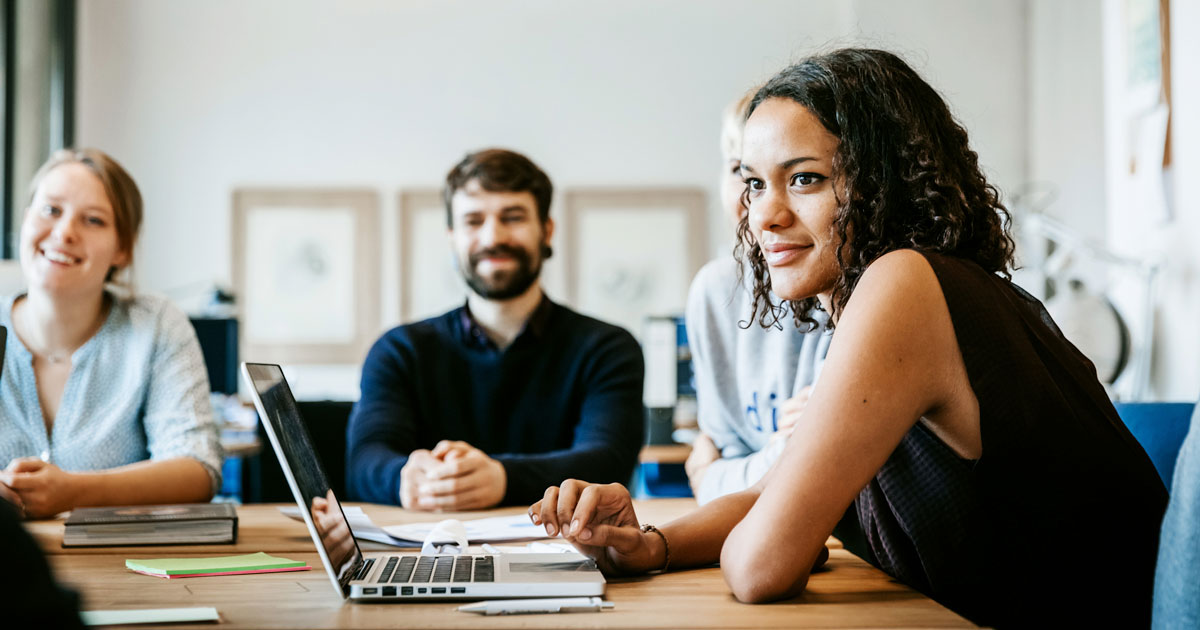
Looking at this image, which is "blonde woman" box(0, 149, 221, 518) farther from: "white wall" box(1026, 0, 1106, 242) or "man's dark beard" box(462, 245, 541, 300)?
"white wall" box(1026, 0, 1106, 242)

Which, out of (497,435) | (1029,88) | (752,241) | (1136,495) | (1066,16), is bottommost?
(497,435)

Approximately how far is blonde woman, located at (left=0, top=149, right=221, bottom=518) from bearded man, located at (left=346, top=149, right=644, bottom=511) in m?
0.34

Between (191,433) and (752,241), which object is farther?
(191,433)

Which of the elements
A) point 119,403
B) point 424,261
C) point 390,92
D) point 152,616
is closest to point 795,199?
point 152,616

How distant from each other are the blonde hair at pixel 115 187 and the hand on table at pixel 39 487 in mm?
564

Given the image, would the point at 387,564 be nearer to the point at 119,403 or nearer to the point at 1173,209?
the point at 119,403

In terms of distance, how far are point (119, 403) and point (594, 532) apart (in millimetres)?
1211

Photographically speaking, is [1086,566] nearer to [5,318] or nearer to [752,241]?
[752,241]

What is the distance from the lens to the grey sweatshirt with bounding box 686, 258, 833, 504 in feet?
5.88

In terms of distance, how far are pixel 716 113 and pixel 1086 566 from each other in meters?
4.50

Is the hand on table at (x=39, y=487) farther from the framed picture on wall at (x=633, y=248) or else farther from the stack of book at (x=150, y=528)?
the framed picture on wall at (x=633, y=248)

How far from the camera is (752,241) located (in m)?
1.47

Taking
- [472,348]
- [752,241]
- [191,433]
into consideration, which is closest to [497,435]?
[472,348]

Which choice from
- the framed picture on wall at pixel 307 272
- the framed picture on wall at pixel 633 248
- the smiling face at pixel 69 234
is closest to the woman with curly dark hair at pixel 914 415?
the smiling face at pixel 69 234
